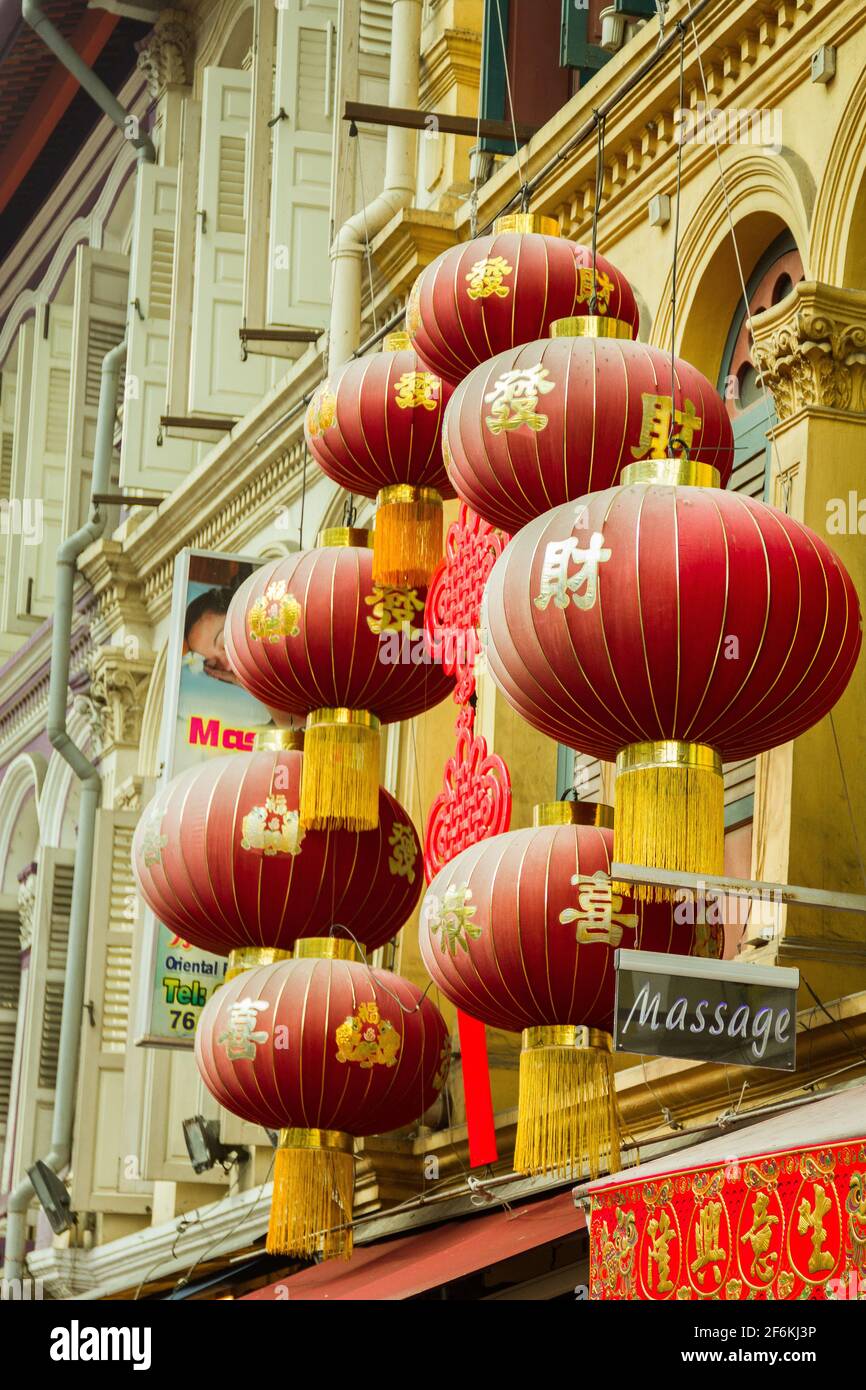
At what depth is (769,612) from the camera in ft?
23.4

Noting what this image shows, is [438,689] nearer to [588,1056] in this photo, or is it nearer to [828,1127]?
[588,1056]

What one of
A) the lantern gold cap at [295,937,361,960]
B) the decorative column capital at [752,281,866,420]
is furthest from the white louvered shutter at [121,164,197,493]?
the decorative column capital at [752,281,866,420]

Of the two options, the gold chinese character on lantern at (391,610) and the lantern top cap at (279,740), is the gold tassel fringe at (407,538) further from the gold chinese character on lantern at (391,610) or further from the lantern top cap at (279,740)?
the lantern top cap at (279,740)

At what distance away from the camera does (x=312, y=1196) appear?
9.65m

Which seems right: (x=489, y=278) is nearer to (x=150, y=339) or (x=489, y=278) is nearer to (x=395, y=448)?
(x=395, y=448)

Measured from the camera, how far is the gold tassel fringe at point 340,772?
32.5 feet

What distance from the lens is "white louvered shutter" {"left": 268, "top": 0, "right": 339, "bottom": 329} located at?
15328mm

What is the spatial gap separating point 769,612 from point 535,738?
15.8 ft

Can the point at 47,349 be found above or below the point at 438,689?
above

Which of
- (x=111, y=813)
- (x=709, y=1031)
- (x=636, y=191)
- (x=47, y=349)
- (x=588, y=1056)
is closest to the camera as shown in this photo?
(x=709, y=1031)

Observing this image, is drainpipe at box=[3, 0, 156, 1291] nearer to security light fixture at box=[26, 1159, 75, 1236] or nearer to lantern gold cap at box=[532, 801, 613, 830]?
security light fixture at box=[26, 1159, 75, 1236]

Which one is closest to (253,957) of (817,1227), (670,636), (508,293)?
(508,293)

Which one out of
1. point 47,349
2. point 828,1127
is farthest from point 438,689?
point 47,349

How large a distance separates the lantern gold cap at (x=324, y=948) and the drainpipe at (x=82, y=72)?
409 inches
